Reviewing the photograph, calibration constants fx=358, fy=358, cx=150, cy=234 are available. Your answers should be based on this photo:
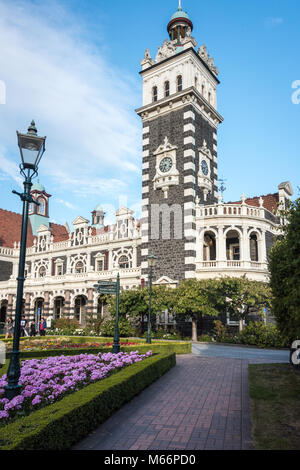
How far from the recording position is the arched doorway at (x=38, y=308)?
131ft

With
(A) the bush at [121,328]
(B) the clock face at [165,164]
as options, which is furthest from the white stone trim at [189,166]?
(A) the bush at [121,328]

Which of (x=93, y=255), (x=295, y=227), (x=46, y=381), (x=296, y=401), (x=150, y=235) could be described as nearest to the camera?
(x=295, y=227)

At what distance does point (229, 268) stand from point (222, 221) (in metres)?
3.75

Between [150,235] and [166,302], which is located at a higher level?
[150,235]

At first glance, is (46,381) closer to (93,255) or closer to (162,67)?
(93,255)

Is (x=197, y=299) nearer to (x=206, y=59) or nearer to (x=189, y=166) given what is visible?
(x=189, y=166)

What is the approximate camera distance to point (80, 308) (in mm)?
37500

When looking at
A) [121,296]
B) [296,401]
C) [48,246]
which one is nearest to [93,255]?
[48,246]

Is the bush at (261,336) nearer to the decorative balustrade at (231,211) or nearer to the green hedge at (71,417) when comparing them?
the decorative balustrade at (231,211)

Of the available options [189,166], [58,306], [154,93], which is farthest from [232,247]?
[58,306]

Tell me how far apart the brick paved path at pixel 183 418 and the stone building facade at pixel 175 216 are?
16.3 meters

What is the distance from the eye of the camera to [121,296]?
2723cm

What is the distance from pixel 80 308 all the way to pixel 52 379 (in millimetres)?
27964

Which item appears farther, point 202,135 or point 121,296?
point 202,135
